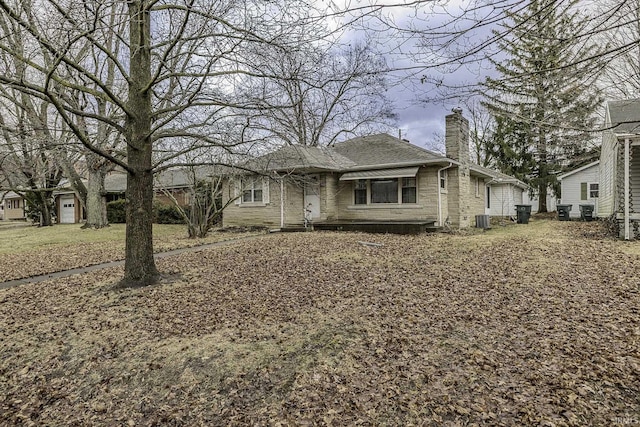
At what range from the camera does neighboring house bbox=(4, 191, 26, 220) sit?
131ft

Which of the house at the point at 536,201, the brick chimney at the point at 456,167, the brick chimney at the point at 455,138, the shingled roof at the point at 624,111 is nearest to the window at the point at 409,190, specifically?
the brick chimney at the point at 456,167

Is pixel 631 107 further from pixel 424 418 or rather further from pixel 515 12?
pixel 424 418

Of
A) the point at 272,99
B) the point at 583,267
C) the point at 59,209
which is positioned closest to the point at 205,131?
the point at 272,99

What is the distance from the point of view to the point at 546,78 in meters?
4.56

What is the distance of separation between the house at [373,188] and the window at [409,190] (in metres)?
0.04

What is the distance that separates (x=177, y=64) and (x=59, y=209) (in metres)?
28.1

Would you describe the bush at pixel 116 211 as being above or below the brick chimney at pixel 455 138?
below

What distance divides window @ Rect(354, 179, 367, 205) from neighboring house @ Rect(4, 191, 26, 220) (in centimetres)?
4204

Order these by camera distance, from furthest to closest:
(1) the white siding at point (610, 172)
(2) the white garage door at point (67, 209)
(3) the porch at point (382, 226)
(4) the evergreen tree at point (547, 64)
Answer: (2) the white garage door at point (67, 209), (3) the porch at point (382, 226), (1) the white siding at point (610, 172), (4) the evergreen tree at point (547, 64)

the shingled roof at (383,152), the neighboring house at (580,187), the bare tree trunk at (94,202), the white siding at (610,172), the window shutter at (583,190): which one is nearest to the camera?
the white siding at (610,172)

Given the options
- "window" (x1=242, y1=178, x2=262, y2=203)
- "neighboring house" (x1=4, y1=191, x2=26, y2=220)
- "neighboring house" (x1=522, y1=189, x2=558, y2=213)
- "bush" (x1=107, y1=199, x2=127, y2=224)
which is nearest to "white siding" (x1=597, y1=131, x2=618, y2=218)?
"window" (x1=242, y1=178, x2=262, y2=203)

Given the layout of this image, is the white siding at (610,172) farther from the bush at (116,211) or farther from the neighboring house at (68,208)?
the neighboring house at (68,208)

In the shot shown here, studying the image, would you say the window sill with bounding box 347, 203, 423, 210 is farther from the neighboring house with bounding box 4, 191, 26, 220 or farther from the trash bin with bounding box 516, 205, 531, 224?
the neighboring house with bounding box 4, 191, 26, 220

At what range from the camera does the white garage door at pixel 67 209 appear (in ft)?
92.6
